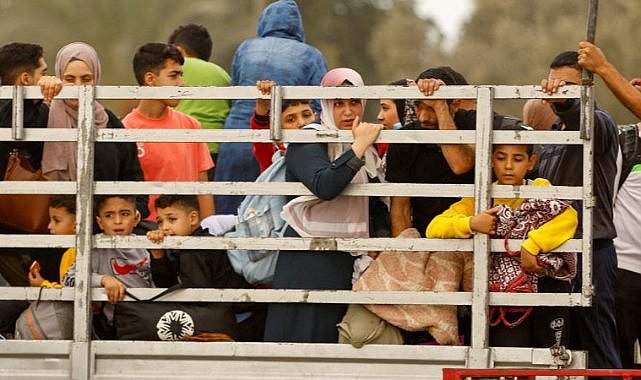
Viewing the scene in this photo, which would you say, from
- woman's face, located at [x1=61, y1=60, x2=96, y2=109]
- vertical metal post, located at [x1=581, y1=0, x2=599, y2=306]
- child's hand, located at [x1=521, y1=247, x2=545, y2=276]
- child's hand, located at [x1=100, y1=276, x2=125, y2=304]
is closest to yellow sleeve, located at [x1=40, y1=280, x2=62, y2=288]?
child's hand, located at [x1=100, y1=276, x2=125, y2=304]

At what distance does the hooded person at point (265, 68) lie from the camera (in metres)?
8.84

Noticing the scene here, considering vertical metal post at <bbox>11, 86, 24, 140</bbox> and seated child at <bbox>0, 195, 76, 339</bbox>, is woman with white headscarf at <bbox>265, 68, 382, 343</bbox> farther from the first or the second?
vertical metal post at <bbox>11, 86, 24, 140</bbox>

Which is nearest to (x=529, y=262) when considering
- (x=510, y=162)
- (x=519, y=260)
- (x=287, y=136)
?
(x=519, y=260)

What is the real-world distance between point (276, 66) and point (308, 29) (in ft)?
80.9

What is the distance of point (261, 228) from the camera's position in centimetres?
721

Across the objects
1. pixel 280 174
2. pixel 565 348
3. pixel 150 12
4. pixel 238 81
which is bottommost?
pixel 565 348

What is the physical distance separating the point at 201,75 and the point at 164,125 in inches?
47.3

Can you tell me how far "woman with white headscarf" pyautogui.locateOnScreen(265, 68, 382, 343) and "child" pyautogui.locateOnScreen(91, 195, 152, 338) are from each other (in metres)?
0.59

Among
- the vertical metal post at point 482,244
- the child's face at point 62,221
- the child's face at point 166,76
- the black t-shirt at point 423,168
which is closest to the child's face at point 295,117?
the black t-shirt at point 423,168

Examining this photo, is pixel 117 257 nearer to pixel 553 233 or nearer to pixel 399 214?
pixel 399 214

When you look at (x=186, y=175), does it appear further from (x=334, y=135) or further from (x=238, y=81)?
(x=334, y=135)

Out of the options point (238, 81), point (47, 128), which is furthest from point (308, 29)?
point (47, 128)

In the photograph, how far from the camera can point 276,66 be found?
29.5 feet

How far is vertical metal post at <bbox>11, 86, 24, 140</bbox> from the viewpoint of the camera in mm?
6945
